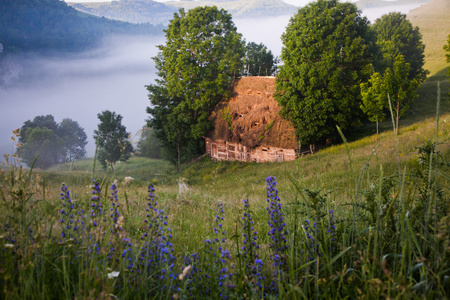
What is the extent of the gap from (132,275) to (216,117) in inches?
1247

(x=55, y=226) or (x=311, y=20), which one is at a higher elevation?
(x=311, y=20)

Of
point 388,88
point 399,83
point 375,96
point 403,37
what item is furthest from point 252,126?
point 403,37

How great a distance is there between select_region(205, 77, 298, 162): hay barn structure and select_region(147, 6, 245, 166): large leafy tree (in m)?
1.91

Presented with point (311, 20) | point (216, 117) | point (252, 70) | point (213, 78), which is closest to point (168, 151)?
point (216, 117)

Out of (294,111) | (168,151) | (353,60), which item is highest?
(353,60)

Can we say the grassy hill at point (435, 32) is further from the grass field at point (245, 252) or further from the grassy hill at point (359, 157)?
the grass field at point (245, 252)

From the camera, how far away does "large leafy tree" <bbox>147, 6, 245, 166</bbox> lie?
32.0m

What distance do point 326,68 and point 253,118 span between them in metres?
8.99

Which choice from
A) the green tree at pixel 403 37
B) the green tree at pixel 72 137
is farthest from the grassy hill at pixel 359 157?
the green tree at pixel 72 137

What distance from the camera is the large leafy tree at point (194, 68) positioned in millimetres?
31984

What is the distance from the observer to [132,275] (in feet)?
6.35

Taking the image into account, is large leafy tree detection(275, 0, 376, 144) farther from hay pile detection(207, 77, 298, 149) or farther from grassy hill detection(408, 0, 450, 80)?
grassy hill detection(408, 0, 450, 80)

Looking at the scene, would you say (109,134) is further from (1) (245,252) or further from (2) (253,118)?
(1) (245,252)

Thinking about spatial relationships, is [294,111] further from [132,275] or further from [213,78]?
[132,275]
